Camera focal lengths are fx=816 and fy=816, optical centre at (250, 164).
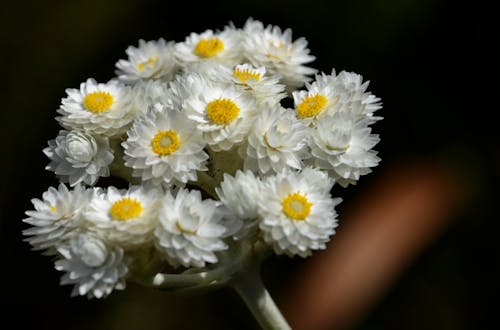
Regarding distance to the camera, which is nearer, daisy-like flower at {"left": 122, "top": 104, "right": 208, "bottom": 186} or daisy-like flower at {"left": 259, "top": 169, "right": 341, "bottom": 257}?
daisy-like flower at {"left": 259, "top": 169, "right": 341, "bottom": 257}

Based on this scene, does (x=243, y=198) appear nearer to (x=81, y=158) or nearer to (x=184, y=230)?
(x=184, y=230)

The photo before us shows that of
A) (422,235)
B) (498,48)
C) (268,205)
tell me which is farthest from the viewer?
(498,48)

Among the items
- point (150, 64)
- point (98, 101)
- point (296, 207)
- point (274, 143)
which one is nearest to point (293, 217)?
point (296, 207)

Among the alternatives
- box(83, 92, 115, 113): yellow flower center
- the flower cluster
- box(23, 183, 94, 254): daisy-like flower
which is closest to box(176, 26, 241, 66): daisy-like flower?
the flower cluster

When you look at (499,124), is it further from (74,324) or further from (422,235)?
(74,324)

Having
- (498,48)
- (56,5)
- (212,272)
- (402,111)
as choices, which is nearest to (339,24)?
(402,111)

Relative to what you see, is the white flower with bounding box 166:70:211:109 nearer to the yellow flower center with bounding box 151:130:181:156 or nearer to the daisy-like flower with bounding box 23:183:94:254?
the yellow flower center with bounding box 151:130:181:156

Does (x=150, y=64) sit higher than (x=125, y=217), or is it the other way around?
(x=150, y=64)
